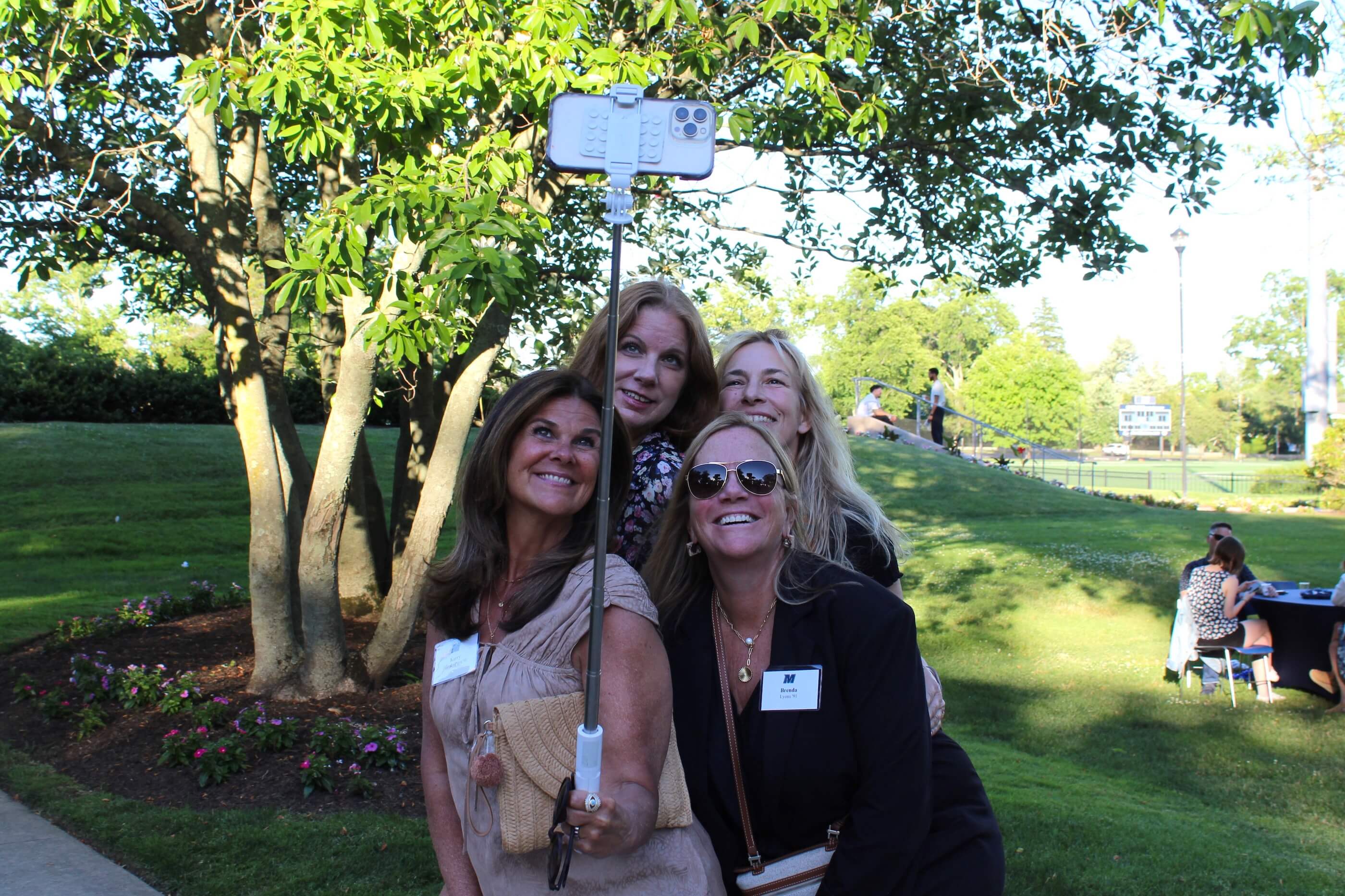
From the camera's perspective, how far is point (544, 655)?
211 centimetres

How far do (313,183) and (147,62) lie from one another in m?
2.06

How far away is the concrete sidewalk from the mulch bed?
58 cm

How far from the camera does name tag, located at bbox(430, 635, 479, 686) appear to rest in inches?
86.9

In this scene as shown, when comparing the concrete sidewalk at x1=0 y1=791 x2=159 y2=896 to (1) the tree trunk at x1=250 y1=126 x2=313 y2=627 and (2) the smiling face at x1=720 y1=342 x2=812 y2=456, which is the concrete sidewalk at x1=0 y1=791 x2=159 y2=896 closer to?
(1) the tree trunk at x1=250 y1=126 x2=313 y2=627

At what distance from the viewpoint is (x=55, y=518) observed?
17.2 m

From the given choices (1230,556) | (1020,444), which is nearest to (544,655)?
(1230,556)

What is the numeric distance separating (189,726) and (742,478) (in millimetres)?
6106

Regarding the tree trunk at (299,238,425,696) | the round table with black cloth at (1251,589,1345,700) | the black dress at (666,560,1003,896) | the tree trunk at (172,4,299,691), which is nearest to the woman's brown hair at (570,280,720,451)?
the black dress at (666,560,1003,896)

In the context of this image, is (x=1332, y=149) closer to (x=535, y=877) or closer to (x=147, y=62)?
(x=147, y=62)

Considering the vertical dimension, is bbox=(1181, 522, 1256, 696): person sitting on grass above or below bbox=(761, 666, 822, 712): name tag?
below

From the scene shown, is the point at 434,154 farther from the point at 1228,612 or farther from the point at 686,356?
the point at 1228,612

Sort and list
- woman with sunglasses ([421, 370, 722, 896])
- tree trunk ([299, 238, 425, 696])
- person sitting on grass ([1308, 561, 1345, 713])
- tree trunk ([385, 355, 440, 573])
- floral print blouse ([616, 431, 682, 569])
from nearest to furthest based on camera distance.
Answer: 1. woman with sunglasses ([421, 370, 722, 896])
2. floral print blouse ([616, 431, 682, 569])
3. tree trunk ([299, 238, 425, 696])
4. person sitting on grass ([1308, 561, 1345, 713])
5. tree trunk ([385, 355, 440, 573])

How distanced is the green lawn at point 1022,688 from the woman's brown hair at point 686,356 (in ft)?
10.1

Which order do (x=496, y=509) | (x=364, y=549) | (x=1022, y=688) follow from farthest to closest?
(x=364, y=549), (x=1022, y=688), (x=496, y=509)
